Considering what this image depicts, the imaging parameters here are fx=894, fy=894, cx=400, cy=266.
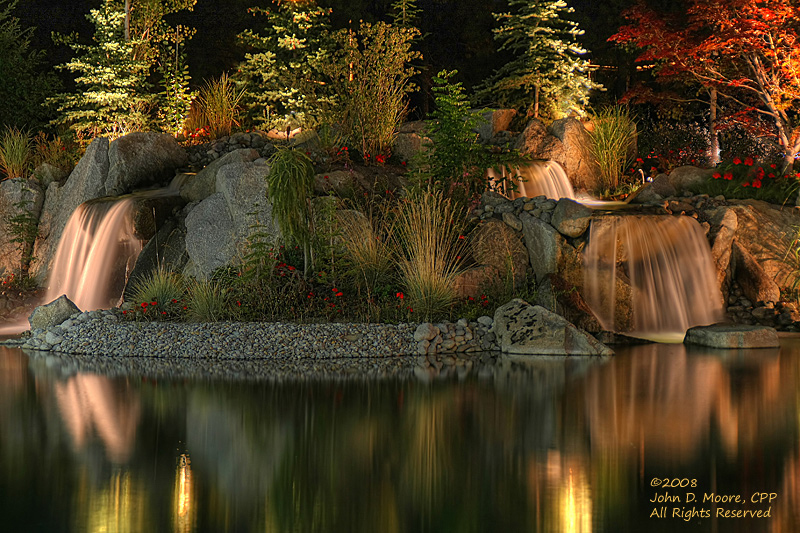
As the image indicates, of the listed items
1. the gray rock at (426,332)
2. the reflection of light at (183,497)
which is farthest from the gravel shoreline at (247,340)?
the reflection of light at (183,497)

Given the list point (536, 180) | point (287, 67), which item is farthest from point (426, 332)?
point (287, 67)

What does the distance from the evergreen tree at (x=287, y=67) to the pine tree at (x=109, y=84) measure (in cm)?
208

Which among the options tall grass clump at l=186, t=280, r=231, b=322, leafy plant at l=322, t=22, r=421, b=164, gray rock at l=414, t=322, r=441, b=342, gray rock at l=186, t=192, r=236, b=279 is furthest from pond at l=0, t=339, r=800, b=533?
leafy plant at l=322, t=22, r=421, b=164

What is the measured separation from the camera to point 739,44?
560 inches

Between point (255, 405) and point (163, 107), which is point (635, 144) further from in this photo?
point (255, 405)

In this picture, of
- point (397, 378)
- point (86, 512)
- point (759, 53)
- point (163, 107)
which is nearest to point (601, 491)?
point (86, 512)

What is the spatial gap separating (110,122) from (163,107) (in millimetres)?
1047

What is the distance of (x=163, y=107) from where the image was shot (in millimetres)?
17531

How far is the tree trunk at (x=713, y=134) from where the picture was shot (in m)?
16.7

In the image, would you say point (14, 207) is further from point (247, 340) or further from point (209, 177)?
point (247, 340)

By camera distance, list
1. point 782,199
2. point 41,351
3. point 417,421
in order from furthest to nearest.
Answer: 1. point 782,199
2. point 41,351
3. point 417,421

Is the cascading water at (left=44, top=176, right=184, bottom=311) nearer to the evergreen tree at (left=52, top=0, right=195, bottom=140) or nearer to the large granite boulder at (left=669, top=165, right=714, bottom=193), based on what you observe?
the evergreen tree at (left=52, top=0, right=195, bottom=140)

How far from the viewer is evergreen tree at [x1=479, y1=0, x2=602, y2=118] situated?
17047 mm

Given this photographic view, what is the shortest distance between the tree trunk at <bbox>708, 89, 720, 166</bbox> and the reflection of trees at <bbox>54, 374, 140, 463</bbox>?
1247cm
